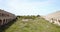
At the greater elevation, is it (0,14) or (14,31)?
(0,14)

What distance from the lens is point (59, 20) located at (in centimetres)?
4244

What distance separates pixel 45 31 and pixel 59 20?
537 inches

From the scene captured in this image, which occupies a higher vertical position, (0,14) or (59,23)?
(0,14)

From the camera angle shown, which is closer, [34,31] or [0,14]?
[34,31]

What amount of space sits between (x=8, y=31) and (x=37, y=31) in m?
6.28

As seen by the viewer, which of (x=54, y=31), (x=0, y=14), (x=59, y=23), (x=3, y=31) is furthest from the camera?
(x=59, y=23)

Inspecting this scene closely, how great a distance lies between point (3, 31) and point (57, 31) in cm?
1205

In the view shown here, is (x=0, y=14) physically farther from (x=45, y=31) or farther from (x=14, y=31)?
(x=45, y=31)

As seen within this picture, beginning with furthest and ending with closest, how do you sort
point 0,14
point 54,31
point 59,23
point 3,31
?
point 59,23 → point 0,14 → point 54,31 → point 3,31

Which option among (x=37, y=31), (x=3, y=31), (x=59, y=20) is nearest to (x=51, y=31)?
(x=37, y=31)

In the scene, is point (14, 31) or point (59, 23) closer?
point (14, 31)

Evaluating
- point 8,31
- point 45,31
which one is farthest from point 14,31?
point 45,31

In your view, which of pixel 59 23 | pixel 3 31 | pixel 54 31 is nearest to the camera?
pixel 3 31

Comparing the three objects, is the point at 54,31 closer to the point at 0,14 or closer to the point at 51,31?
the point at 51,31
